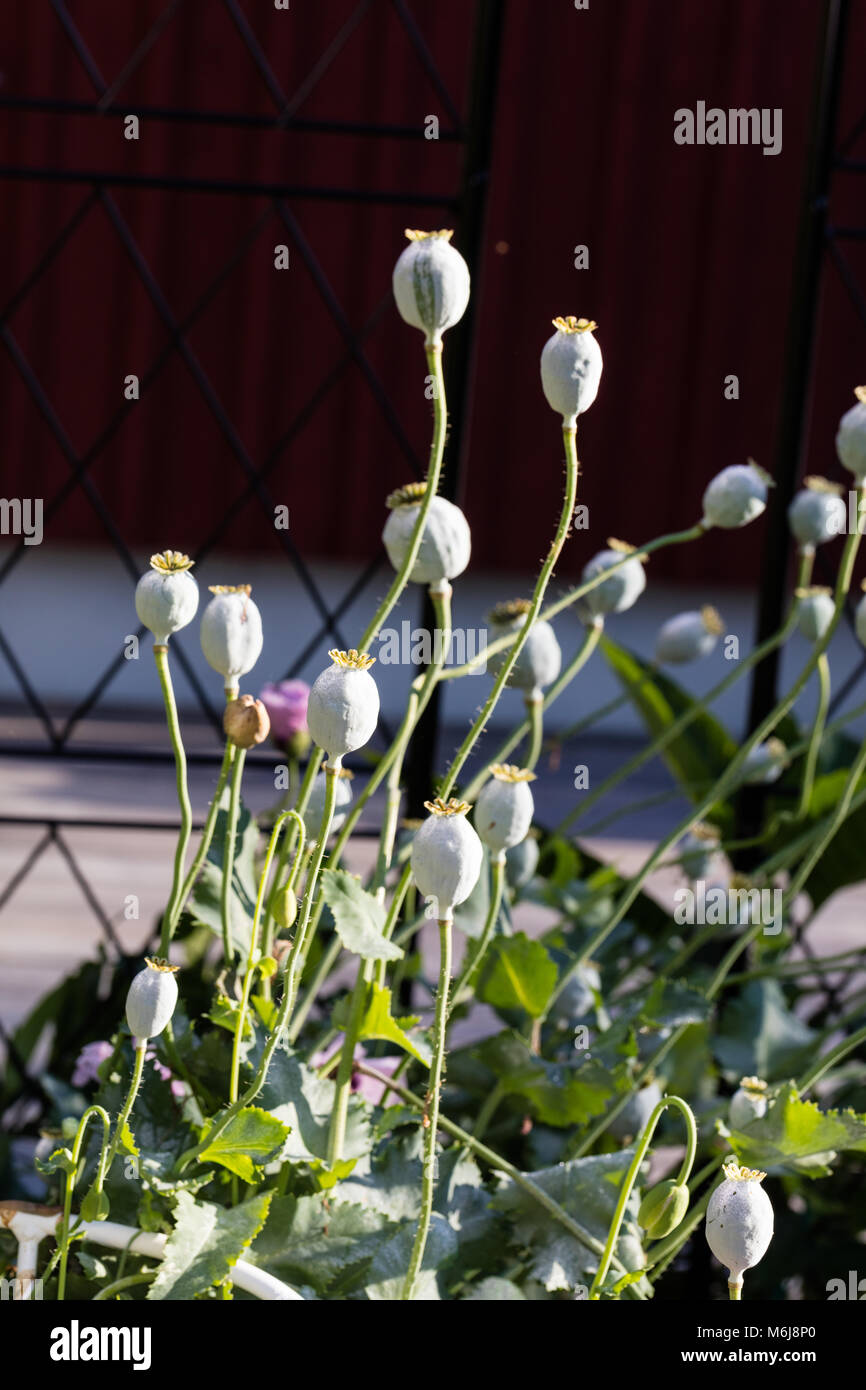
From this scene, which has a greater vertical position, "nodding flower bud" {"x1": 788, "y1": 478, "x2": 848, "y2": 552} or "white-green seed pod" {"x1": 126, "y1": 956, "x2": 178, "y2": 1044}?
"nodding flower bud" {"x1": 788, "y1": 478, "x2": 848, "y2": 552}

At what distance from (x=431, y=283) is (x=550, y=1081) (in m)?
0.28

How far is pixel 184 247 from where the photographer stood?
2.86 metres

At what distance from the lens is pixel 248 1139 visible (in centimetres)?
35

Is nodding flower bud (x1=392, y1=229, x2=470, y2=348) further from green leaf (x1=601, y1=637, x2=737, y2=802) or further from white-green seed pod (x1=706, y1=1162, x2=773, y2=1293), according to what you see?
green leaf (x1=601, y1=637, x2=737, y2=802)

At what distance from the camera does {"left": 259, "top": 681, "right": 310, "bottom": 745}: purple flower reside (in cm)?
71

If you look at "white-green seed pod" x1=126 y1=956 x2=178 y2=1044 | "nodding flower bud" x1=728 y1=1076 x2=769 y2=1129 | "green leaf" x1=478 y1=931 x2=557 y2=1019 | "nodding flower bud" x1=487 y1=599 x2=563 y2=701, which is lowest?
"nodding flower bud" x1=728 y1=1076 x2=769 y2=1129

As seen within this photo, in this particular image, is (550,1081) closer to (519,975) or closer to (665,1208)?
(519,975)

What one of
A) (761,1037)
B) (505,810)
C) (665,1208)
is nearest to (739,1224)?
(665,1208)

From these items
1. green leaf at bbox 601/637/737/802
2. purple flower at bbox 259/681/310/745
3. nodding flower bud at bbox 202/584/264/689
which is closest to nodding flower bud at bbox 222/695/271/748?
nodding flower bud at bbox 202/584/264/689

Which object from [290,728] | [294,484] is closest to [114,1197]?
[290,728]

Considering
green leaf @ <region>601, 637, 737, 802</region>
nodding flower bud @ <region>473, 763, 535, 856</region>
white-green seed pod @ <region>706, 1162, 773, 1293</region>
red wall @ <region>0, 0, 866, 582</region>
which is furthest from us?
red wall @ <region>0, 0, 866, 582</region>

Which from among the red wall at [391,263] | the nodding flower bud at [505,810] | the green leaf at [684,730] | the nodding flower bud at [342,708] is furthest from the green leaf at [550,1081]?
the red wall at [391,263]

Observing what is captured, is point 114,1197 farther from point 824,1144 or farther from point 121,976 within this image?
point 121,976

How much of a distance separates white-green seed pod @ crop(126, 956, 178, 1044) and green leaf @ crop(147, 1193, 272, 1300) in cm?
6
